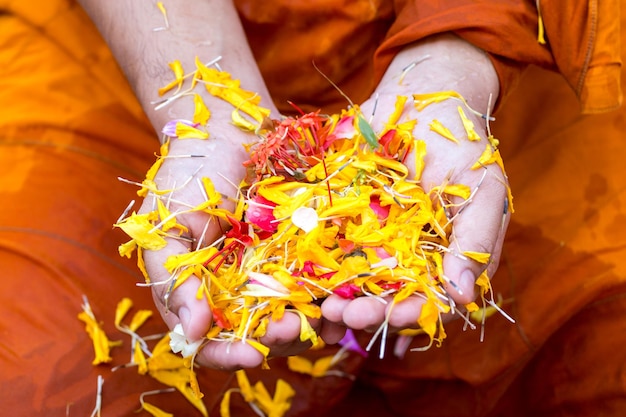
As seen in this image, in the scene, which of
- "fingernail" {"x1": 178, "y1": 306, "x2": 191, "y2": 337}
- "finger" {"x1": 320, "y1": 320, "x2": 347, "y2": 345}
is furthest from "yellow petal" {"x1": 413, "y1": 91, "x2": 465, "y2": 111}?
"fingernail" {"x1": 178, "y1": 306, "x2": 191, "y2": 337}

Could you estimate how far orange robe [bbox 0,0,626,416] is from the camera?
48.0 inches

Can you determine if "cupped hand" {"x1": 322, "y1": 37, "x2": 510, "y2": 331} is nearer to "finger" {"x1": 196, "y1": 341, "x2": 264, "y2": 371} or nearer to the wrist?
the wrist

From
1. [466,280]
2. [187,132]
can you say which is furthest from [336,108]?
[466,280]

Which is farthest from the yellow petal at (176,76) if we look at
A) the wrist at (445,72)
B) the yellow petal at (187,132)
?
the wrist at (445,72)

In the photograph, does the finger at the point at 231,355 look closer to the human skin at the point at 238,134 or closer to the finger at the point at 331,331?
the human skin at the point at 238,134

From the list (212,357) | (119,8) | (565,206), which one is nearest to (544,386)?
(565,206)

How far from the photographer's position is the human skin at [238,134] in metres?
0.94

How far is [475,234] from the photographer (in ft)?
3.22

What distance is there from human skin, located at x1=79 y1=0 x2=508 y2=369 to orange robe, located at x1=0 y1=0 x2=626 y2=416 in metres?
0.07

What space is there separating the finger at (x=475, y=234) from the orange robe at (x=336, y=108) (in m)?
0.31

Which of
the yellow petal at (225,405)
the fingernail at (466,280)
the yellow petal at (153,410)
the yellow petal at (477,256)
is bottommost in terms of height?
the yellow petal at (225,405)

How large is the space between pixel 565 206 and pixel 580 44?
331mm

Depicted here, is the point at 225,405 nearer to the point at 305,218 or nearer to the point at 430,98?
the point at 305,218

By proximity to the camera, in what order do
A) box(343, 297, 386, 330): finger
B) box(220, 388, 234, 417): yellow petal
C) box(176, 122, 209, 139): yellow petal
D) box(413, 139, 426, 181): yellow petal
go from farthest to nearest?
box(220, 388, 234, 417): yellow petal < box(176, 122, 209, 139): yellow petal < box(413, 139, 426, 181): yellow petal < box(343, 297, 386, 330): finger
